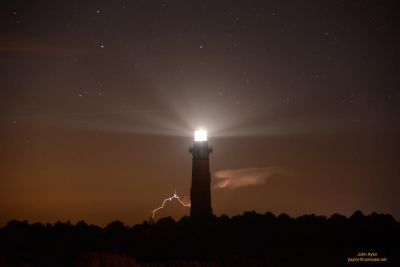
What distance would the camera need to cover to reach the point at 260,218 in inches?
1468

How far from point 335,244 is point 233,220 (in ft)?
25.5

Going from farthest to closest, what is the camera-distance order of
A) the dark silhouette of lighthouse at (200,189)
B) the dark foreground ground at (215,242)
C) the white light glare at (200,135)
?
the white light glare at (200,135)
the dark silhouette of lighthouse at (200,189)
the dark foreground ground at (215,242)

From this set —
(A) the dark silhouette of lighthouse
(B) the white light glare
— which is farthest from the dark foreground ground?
(B) the white light glare

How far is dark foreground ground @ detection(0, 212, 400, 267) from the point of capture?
91.8 ft

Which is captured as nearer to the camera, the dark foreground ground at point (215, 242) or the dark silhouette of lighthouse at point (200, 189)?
the dark foreground ground at point (215, 242)

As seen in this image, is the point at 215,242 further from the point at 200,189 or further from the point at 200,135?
the point at 200,135

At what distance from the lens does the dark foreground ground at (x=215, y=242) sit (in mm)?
27984

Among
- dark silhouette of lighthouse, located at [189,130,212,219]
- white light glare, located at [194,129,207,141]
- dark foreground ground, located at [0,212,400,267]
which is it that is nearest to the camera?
dark foreground ground, located at [0,212,400,267]

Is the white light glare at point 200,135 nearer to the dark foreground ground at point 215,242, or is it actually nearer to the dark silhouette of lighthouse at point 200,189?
the dark silhouette of lighthouse at point 200,189

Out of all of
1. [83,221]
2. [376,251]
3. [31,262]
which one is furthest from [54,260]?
[376,251]

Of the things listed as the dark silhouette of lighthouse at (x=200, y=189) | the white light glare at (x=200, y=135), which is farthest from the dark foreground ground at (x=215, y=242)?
the white light glare at (x=200, y=135)

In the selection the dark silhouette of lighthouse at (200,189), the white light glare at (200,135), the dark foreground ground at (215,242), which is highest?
the white light glare at (200,135)

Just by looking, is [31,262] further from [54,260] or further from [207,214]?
[207,214]

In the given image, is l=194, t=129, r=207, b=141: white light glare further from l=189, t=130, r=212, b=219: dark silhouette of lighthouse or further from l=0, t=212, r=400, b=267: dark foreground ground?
l=0, t=212, r=400, b=267: dark foreground ground
